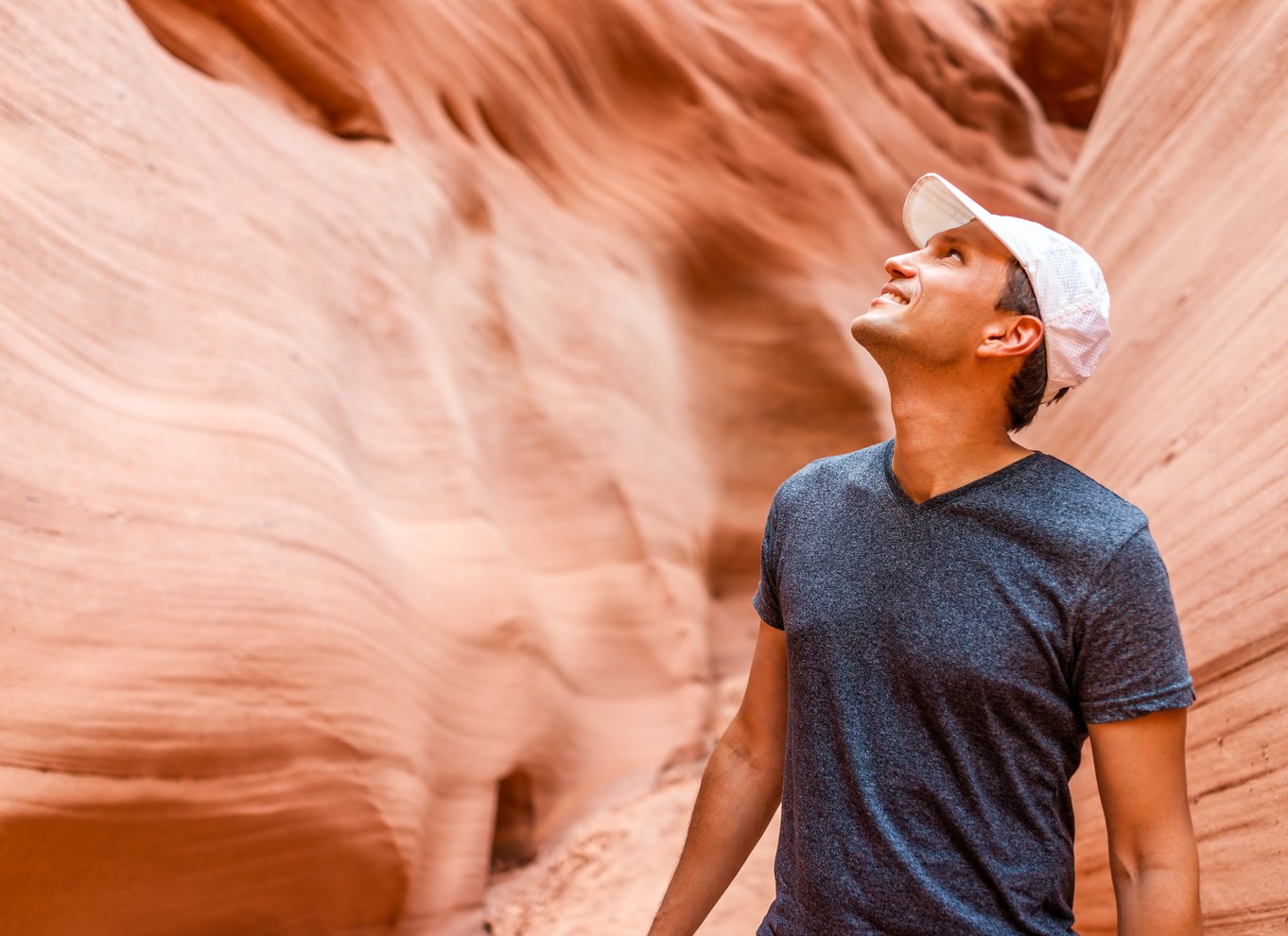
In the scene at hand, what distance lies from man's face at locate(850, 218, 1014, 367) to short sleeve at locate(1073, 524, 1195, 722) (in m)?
0.38

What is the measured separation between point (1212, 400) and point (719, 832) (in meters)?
1.43

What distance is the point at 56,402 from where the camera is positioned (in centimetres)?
205

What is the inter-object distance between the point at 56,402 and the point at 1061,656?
1742 millimetres

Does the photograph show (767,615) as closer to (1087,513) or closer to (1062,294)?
(1087,513)

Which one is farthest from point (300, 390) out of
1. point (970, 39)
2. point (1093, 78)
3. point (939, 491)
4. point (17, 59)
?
point (1093, 78)

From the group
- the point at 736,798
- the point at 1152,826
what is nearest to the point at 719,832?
the point at 736,798

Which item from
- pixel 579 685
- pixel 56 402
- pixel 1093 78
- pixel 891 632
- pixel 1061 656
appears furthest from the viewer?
pixel 1093 78

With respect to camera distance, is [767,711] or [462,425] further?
[462,425]

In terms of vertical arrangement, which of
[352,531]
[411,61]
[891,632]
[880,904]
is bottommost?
[352,531]

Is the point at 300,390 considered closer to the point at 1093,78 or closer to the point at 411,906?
the point at 411,906

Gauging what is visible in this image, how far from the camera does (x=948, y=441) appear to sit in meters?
1.61

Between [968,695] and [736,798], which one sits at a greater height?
[968,695]

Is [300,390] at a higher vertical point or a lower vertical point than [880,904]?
lower

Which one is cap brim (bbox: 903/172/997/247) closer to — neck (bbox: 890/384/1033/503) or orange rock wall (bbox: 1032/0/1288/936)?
neck (bbox: 890/384/1033/503)
